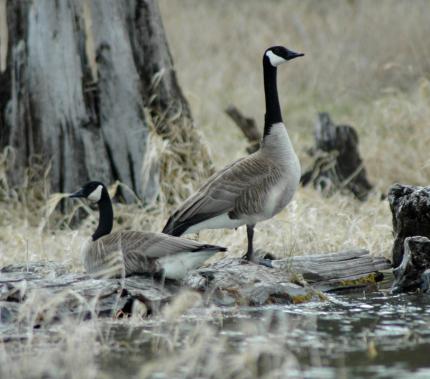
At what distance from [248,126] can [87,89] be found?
1.96 metres

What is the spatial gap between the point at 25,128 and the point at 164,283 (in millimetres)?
3893

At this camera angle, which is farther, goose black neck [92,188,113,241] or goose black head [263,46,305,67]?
goose black head [263,46,305,67]

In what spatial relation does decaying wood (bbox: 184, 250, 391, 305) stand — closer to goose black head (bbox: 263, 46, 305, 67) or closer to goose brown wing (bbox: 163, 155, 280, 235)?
goose brown wing (bbox: 163, 155, 280, 235)

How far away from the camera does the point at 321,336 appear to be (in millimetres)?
5887

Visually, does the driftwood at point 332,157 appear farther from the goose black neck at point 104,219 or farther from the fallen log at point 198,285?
the goose black neck at point 104,219

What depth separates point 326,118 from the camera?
1126cm

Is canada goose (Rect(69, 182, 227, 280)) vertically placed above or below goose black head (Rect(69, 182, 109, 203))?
below

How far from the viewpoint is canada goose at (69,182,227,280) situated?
6.59 meters

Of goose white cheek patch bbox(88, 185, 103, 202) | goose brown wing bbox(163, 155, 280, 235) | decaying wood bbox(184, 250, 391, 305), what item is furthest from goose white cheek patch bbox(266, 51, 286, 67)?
goose white cheek patch bbox(88, 185, 103, 202)

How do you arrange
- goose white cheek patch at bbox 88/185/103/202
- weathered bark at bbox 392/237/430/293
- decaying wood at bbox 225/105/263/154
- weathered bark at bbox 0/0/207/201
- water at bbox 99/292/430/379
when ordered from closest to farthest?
water at bbox 99/292/430/379, weathered bark at bbox 392/237/430/293, goose white cheek patch at bbox 88/185/103/202, weathered bark at bbox 0/0/207/201, decaying wood at bbox 225/105/263/154

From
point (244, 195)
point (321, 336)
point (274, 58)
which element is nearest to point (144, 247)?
point (244, 195)

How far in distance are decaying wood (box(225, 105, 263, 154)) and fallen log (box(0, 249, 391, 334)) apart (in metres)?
3.54

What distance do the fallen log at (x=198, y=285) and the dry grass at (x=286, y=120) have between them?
0.31 metres

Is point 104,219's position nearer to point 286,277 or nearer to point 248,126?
point 286,277
